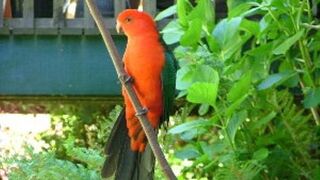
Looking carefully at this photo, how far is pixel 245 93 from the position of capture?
2.24 m

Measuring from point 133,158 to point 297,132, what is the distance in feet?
1.87

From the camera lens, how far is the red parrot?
7.66ft

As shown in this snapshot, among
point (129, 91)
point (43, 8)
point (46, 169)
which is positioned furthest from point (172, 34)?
point (43, 8)

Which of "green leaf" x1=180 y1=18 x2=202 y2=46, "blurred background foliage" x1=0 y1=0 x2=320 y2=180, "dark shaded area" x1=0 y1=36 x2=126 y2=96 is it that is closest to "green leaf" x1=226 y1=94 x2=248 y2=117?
"blurred background foliage" x1=0 y1=0 x2=320 y2=180

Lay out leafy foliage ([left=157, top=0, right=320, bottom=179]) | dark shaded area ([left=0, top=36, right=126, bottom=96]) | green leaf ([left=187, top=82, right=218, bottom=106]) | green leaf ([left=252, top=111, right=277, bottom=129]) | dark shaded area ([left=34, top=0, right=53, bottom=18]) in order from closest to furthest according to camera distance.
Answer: green leaf ([left=187, top=82, right=218, bottom=106]) → leafy foliage ([left=157, top=0, right=320, bottom=179]) → green leaf ([left=252, top=111, right=277, bottom=129]) → dark shaded area ([left=0, top=36, right=126, bottom=96]) → dark shaded area ([left=34, top=0, right=53, bottom=18])

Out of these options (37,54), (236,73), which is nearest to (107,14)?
(37,54)

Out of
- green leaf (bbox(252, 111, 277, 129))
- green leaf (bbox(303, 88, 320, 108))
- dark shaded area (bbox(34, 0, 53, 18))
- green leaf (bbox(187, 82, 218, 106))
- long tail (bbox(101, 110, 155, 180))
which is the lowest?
dark shaded area (bbox(34, 0, 53, 18))

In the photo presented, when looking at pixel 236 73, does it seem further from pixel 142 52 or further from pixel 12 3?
pixel 12 3

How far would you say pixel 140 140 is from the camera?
237cm

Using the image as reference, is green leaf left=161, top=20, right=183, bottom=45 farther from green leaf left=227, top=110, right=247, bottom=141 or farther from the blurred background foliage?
green leaf left=227, top=110, right=247, bottom=141

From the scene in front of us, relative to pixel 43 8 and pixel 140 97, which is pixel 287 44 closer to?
pixel 140 97

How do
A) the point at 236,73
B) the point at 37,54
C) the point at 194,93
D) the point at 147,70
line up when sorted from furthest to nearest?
the point at 37,54
the point at 236,73
the point at 147,70
the point at 194,93

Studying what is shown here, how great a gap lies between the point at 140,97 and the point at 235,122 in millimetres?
291

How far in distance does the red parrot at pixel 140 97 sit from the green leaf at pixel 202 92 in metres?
0.25
